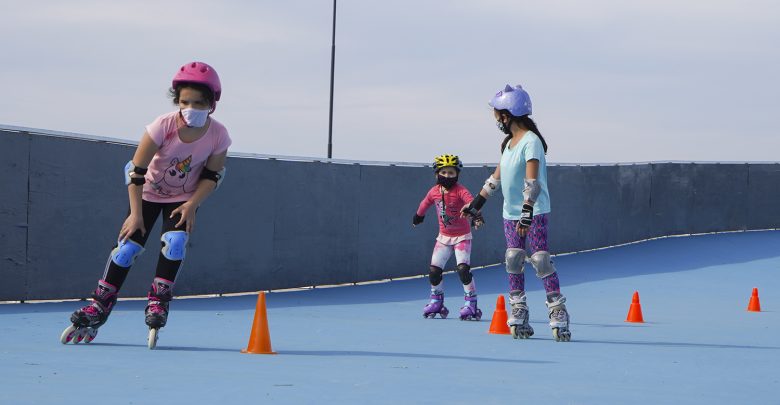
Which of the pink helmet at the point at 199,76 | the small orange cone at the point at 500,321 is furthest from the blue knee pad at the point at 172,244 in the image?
the small orange cone at the point at 500,321

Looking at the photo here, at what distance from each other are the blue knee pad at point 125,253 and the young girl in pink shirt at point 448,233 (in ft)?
13.8

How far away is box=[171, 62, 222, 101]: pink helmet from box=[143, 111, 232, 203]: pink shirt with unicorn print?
0.23 m

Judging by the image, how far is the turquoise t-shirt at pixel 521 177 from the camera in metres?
9.41

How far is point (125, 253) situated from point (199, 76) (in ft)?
4.17

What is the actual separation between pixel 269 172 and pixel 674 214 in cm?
1194

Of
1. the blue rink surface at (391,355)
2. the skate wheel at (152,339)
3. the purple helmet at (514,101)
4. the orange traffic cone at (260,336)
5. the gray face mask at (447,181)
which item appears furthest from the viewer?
the gray face mask at (447,181)

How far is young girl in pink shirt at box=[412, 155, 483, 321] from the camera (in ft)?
38.9

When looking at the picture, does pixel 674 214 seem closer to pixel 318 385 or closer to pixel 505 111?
pixel 505 111

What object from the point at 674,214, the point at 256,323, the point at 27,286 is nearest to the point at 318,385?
the point at 256,323

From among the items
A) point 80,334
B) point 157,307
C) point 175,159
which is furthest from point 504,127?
point 80,334

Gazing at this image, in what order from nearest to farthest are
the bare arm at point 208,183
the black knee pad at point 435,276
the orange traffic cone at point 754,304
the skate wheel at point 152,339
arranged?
the skate wheel at point 152,339
the bare arm at point 208,183
the black knee pad at point 435,276
the orange traffic cone at point 754,304

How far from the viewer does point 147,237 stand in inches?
323

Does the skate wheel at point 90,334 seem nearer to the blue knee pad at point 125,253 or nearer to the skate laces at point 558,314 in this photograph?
the blue knee pad at point 125,253

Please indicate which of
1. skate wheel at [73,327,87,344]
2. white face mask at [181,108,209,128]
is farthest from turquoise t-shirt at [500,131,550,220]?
skate wheel at [73,327,87,344]
